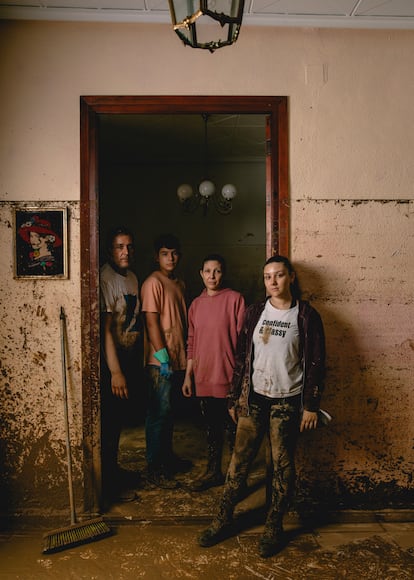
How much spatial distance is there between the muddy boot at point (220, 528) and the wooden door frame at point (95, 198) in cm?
79

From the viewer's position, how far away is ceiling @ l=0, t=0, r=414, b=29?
2697 millimetres

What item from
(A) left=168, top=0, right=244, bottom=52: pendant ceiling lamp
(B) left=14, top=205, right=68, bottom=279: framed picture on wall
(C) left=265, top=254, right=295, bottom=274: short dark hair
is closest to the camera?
(A) left=168, top=0, right=244, bottom=52: pendant ceiling lamp

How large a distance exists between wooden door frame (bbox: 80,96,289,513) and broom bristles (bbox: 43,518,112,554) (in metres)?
0.23

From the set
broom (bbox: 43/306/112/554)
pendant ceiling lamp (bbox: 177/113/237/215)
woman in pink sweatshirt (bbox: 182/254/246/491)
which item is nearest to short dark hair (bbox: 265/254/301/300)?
woman in pink sweatshirt (bbox: 182/254/246/491)

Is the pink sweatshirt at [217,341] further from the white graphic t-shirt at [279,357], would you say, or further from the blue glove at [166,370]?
the white graphic t-shirt at [279,357]

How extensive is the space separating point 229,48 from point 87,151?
1167 mm

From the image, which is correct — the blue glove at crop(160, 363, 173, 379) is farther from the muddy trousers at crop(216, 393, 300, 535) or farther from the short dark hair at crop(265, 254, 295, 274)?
the short dark hair at crop(265, 254, 295, 274)

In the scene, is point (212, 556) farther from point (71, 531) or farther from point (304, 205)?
point (304, 205)

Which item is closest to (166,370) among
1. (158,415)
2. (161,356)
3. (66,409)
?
(161,356)

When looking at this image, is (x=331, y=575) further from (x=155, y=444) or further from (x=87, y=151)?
(x=87, y=151)

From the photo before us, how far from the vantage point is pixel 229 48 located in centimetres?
287

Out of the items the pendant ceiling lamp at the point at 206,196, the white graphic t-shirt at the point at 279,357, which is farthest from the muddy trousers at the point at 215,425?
the pendant ceiling lamp at the point at 206,196

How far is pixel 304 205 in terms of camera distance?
2.89 m

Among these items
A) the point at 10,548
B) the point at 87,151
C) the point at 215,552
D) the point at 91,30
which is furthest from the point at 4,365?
the point at 91,30
